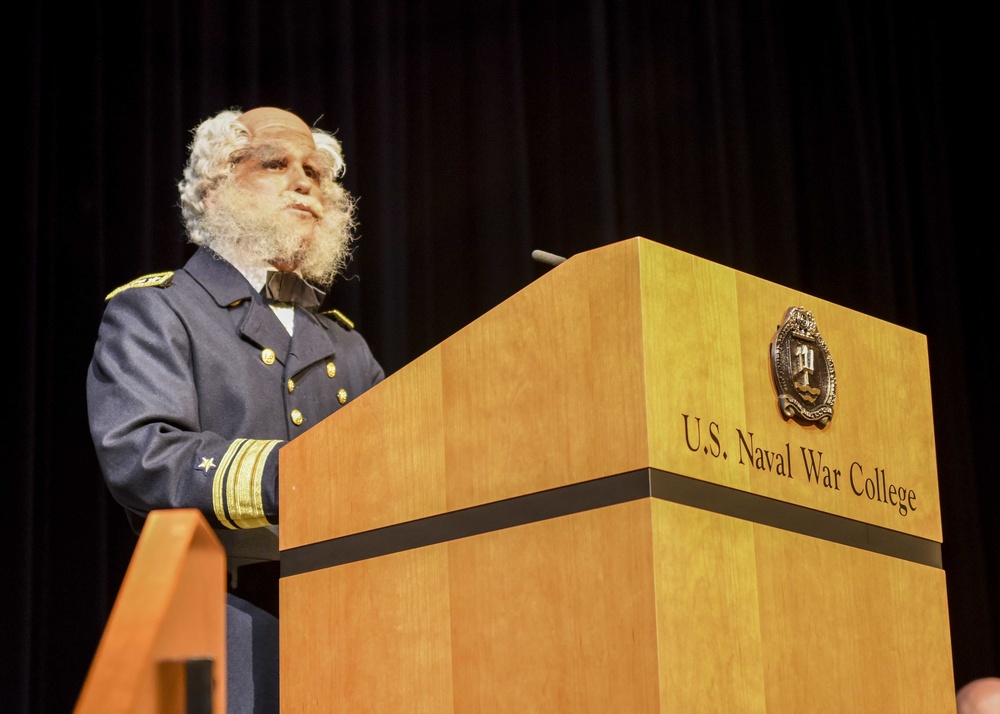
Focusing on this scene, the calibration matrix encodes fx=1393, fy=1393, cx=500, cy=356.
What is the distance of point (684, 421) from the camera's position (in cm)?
126

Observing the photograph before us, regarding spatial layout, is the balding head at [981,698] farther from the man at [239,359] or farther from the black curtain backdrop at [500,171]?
the man at [239,359]

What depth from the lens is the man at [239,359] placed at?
67.9 inches

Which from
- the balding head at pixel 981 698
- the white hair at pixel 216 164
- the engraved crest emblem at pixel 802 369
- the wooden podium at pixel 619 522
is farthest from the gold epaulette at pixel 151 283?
the balding head at pixel 981 698

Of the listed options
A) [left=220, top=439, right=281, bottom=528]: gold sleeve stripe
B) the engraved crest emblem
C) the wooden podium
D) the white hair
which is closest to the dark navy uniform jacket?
[left=220, top=439, right=281, bottom=528]: gold sleeve stripe

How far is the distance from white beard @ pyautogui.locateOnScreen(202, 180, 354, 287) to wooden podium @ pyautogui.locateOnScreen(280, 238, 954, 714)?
78 cm

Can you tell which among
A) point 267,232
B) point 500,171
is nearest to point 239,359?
point 267,232

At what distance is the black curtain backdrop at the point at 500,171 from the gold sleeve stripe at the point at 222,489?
1051 mm

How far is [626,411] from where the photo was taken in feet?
4.06

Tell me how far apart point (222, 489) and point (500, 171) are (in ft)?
5.44

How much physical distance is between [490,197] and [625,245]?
188 cm

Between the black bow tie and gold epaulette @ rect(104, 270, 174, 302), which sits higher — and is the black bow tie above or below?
above

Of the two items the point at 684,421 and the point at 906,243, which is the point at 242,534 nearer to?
the point at 684,421

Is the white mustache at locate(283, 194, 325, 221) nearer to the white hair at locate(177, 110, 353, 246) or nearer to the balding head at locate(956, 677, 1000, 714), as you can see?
the white hair at locate(177, 110, 353, 246)

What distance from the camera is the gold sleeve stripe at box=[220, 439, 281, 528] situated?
161 centimetres
